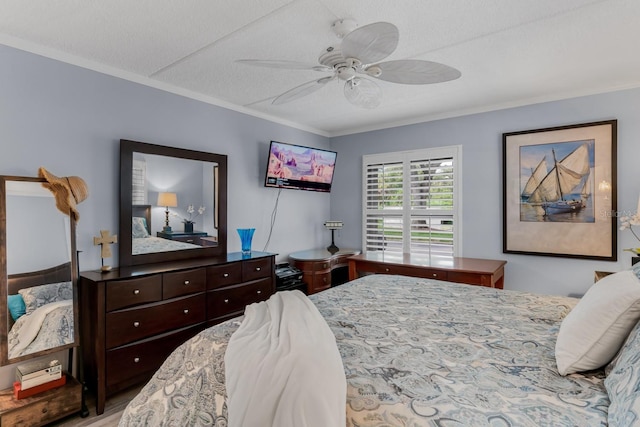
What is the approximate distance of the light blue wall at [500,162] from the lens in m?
2.99

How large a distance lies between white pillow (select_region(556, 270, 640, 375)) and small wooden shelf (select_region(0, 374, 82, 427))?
2759mm

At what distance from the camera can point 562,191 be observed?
3.26 meters

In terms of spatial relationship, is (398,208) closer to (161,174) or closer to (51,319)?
(161,174)

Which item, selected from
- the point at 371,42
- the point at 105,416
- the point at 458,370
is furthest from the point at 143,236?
the point at 458,370

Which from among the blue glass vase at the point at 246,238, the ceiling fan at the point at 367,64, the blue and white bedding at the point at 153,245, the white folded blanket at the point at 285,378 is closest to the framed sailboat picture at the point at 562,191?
the ceiling fan at the point at 367,64

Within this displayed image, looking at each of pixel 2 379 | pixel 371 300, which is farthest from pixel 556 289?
pixel 2 379

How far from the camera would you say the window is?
3938 millimetres

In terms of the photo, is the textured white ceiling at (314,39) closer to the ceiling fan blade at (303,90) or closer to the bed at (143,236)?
the ceiling fan blade at (303,90)

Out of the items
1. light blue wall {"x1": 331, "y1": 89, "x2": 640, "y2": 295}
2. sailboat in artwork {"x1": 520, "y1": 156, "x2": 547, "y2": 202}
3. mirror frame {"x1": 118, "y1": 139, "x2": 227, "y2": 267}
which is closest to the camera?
mirror frame {"x1": 118, "y1": 139, "x2": 227, "y2": 267}

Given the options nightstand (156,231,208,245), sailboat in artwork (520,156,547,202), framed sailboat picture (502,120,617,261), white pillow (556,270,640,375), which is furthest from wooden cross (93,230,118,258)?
sailboat in artwork (520,156,547,202)

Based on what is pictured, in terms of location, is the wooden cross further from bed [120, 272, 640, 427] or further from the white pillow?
the white pillow

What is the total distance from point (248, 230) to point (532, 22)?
2.94m

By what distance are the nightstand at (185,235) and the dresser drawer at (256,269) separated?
20.9 inches

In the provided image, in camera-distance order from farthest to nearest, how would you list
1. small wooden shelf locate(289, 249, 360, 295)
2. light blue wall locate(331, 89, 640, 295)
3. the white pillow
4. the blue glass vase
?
1. small wooden shelf locate(289, 249, 360, 295)
2. the blue glass vase
3. light blue wall locate(331, 89, 640, 295)
4. the white pillow
